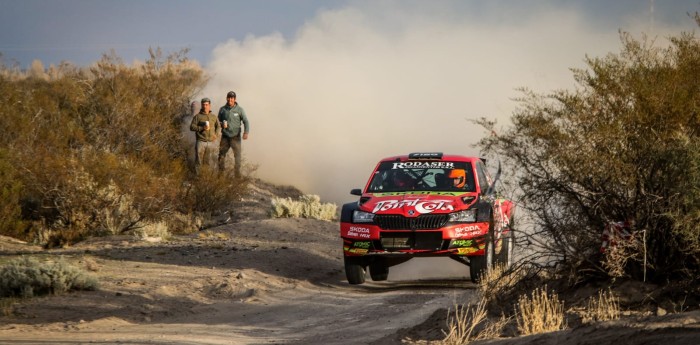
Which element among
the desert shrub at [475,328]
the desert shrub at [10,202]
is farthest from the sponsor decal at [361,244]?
the desert shrub at [10,202]

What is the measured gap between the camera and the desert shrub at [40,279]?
14.5 m

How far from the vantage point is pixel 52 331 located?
12281mm

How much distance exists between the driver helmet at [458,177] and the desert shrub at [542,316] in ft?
18.8

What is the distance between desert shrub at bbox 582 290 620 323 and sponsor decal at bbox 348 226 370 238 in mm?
5286

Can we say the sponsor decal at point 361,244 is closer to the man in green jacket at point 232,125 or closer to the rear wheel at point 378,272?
the rear wheel at point 378,272

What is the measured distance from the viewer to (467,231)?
16281mm

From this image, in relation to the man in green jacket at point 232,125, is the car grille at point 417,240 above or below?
below

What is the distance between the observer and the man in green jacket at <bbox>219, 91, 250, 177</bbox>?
2748 cm

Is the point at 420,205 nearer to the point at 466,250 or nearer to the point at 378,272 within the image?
the point at 466,250

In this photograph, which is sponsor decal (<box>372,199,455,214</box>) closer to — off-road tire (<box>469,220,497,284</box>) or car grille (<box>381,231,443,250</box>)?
car grille (<box>381,231,443,250</box>)

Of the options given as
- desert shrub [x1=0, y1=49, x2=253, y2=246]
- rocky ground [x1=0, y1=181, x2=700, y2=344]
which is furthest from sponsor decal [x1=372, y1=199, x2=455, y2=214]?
desert shrub [x1=0, y1=49, x2=253, y2=246]

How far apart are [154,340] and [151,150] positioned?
17.7m

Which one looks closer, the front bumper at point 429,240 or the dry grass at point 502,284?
the dry grass at point 502,284

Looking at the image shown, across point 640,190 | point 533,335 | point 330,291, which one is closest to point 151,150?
point 330,291
